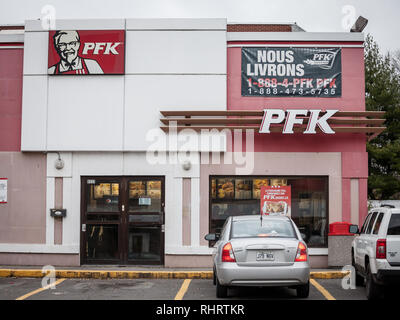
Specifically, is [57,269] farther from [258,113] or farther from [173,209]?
[258,113]

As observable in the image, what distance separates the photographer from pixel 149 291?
10930 mm

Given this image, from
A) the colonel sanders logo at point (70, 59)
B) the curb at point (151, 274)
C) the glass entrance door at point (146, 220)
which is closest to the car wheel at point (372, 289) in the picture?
the curb at point (151, 274)

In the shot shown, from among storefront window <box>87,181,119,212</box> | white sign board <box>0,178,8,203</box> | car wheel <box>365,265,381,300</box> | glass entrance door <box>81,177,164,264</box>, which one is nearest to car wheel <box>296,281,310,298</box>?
car wheel <box>365,265,381,300</box>

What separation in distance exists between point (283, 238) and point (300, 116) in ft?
18.0

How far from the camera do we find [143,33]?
14656 millimetres

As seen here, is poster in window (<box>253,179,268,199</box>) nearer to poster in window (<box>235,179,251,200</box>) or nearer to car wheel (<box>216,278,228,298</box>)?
poster in window (<box>235,179,251,200</box>)

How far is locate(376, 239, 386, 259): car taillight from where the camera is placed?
875 cm

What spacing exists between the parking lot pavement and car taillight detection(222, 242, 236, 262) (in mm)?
969

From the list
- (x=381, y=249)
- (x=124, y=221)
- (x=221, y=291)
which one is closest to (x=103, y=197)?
(x=124, y=221)

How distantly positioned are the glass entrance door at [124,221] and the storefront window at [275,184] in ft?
5.36

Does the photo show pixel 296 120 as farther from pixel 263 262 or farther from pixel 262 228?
pixel 263 262

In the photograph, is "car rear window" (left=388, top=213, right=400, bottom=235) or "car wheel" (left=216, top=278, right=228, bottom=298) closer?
"car rear window" (left=388, top=213, right=400, bottom=235)

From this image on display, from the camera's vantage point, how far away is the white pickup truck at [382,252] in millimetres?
8633
